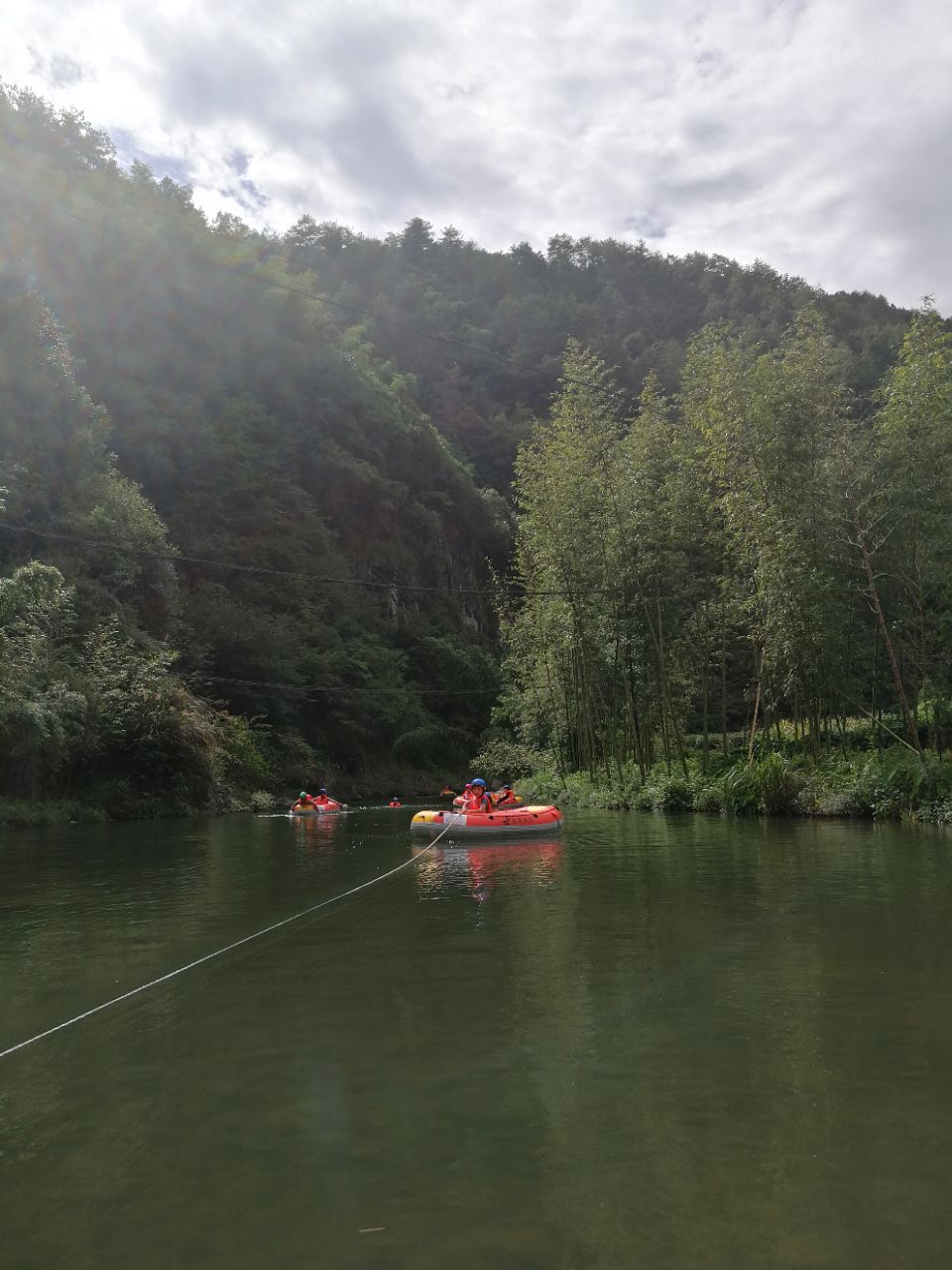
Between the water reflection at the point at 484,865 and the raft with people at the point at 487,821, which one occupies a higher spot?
the raft with people at the point at 487,821

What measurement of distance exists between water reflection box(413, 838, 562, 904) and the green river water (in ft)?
4.84

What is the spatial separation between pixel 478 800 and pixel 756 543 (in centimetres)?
612

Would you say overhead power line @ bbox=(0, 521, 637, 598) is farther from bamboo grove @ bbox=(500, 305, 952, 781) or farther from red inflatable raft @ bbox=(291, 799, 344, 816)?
red inflatable raft @ bbox=(291, 799, 344, 816)

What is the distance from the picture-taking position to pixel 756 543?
1500cm

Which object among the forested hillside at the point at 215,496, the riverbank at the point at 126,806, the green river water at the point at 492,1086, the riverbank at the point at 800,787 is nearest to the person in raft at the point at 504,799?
the riverbank at the point at 800,787

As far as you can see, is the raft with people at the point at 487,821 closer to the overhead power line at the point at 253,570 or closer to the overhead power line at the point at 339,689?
the overhead power line at the point at 253,570

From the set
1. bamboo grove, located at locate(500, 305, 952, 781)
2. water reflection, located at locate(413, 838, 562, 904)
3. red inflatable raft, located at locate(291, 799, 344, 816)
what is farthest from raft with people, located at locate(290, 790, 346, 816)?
water reflection, located at locate(413, 838, 562, 904)

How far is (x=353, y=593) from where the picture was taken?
130 ft

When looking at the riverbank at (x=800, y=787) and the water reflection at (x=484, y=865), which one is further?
the riverbank at (x=800, y=787)

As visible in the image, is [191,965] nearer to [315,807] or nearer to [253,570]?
[315,807]

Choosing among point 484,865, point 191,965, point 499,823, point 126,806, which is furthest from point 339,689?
point 191,965

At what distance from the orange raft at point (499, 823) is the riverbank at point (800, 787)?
11.9ft

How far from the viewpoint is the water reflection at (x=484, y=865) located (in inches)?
370

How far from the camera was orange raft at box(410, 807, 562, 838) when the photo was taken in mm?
14242
